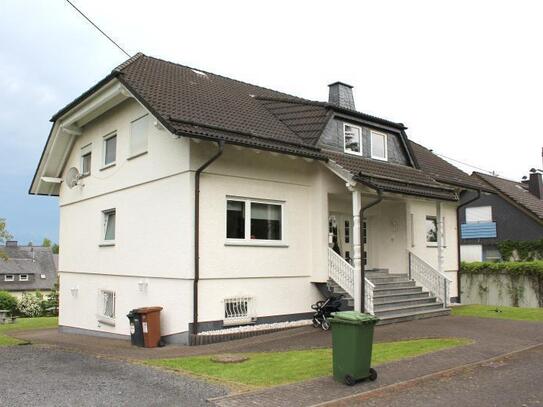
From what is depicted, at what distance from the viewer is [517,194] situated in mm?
33562

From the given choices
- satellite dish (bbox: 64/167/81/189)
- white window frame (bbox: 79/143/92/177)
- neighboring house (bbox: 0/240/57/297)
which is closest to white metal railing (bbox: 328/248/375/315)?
white window frame (bbox: 79/143/92/177)

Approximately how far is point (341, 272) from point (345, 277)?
0.77 feet

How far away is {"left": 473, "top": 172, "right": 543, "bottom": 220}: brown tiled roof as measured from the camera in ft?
104

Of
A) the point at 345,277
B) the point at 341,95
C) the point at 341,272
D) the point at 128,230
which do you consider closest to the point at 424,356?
the point at 345,277

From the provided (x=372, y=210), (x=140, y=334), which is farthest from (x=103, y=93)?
(x=372, y=210)

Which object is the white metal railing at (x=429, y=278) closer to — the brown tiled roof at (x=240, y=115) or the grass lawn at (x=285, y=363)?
the brown tiled roof at (x=240, y=115)

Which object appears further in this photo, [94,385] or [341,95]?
[341,95]

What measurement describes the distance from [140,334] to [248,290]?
274cm

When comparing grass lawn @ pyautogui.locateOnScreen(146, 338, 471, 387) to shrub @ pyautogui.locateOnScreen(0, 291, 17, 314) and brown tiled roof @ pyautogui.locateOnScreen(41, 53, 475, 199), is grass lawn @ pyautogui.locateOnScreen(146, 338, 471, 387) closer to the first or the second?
brown tiled roof @ pyautogui.locateOnScreen(41, 53, 475, 199)

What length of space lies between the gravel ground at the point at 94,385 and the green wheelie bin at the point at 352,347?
1.68 metres

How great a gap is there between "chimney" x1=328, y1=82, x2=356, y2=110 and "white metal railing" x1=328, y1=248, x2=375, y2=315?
7.67m

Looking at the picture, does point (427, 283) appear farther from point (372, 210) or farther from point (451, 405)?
point (451, 405)

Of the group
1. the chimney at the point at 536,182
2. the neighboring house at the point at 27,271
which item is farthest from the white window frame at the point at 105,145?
the neighboring house at the point at 27,271

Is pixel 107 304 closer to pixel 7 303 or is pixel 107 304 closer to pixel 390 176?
pixel 390 176
